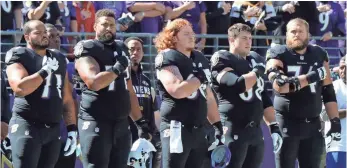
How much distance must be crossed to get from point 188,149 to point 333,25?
5931 mm

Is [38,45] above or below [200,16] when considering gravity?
below

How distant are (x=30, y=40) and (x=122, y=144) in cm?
121

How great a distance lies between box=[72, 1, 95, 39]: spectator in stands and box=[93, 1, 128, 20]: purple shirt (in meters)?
0.15

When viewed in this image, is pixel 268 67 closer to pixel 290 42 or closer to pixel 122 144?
pixel 290 42

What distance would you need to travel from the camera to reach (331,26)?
13.1 metres

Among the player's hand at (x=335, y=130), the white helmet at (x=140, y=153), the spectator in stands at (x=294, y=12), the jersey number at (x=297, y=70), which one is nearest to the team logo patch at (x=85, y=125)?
the white helmet at (x=140, y=153)

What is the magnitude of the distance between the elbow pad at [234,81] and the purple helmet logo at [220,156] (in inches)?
25.6

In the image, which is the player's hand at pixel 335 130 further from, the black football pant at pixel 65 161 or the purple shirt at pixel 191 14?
the purple shirt at pixel 191 14

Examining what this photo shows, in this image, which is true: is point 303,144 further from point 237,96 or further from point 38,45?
point 38,45

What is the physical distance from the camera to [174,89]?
25.4 feet

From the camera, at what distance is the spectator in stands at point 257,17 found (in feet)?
40.3

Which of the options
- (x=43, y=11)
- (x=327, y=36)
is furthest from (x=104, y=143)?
(x=327, y=36)

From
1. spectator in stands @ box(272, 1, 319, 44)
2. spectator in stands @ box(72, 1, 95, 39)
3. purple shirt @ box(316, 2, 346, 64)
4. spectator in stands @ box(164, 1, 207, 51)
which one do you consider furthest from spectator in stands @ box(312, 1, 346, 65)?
spectator in stands @ box(72, 1, 95, 39)

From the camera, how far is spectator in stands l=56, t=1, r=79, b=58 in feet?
37.2
